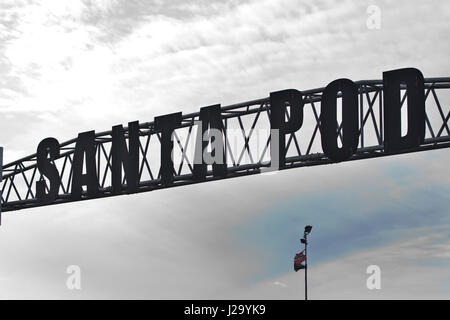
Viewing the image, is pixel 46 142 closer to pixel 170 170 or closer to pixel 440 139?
pixel 170 170

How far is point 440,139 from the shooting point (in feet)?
111

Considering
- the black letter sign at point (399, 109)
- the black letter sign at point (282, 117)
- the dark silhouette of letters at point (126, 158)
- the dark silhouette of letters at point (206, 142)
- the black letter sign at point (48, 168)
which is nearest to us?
the black letter sign at point (399, 109)

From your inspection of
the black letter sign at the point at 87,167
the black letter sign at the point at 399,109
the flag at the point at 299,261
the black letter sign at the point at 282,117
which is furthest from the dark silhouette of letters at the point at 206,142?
the black letter sign at the point at 399,109

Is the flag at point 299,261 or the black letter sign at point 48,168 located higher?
the black letter sign at point 48,168

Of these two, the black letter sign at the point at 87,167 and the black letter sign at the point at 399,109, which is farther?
the black letter sign at the point at 87,167

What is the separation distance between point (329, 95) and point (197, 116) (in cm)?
806

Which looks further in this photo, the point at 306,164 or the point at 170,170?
the point at 170,170

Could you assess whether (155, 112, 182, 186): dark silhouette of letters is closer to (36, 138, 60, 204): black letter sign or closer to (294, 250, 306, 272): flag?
(294, 250, 306, 272): flag

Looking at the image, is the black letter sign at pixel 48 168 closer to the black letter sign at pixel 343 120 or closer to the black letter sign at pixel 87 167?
the black letter sign at pixel 87 167

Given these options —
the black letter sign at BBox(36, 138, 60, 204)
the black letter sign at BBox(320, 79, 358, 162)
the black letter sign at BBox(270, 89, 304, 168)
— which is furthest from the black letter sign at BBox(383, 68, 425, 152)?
the black letter sign at BBox(36, 138, 60, 204)

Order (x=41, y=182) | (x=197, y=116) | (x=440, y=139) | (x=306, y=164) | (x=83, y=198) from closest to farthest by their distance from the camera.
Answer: (x=440, y=139), (x=306, y=164), (x=197, y=116), (x=83, y=198), (x=41, y=182)

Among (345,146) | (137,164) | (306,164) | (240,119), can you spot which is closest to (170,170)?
(137,164)
